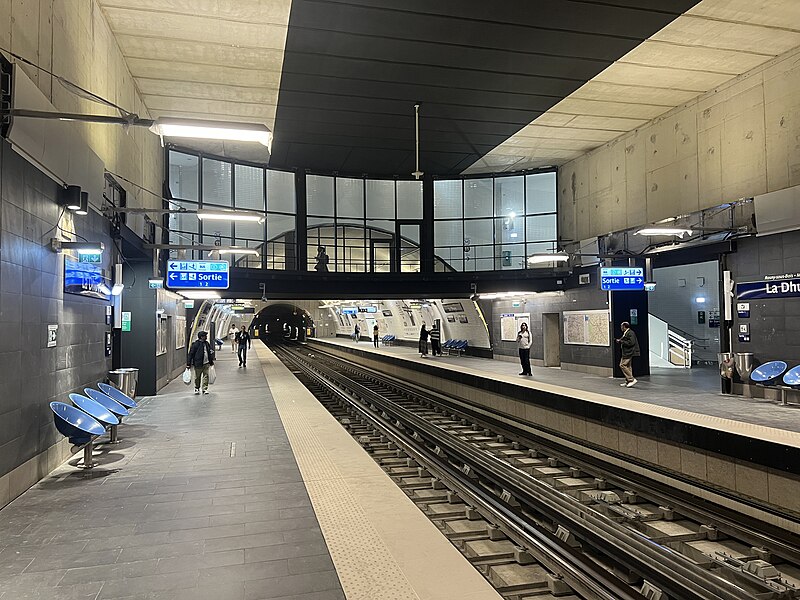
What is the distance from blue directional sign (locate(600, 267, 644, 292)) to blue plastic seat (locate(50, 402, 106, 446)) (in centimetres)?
1203

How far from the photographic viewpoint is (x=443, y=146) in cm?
1684

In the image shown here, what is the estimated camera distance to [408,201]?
20359mm

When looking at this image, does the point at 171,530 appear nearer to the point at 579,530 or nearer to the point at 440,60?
the point at 579,530

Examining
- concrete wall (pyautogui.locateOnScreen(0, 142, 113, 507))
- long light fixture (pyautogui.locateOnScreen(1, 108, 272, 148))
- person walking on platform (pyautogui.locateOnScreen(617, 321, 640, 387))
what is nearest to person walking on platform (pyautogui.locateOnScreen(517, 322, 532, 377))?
person walking on platform (pyautogui.locateOnScreen(617, 321, 640, 387))

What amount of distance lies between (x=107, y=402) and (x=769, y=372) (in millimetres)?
11518

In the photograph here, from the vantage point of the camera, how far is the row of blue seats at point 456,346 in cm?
2550

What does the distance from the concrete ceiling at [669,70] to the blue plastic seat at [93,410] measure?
1075 cm

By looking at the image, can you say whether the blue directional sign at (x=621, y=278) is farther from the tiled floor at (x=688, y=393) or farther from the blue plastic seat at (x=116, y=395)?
the blue plastic seat at (x=116, y=395)

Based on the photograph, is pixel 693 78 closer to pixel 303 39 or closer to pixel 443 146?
pixel 443 146

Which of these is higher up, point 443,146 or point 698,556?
point 443,146

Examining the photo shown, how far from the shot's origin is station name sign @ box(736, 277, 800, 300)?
34.2 feet

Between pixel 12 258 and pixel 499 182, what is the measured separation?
1732cm

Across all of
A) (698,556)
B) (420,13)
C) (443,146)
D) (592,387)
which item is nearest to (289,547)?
(698,556)

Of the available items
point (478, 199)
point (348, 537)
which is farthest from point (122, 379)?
point (478, 199)
